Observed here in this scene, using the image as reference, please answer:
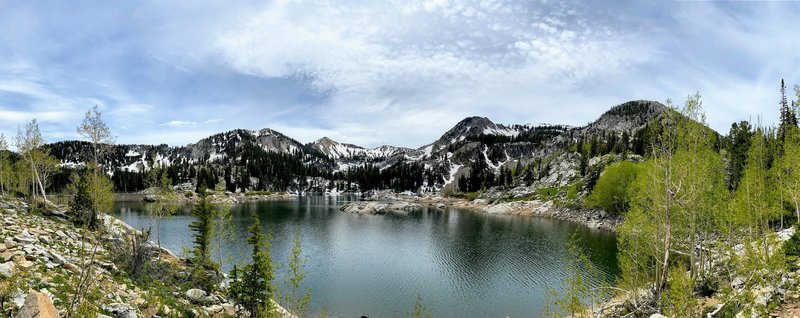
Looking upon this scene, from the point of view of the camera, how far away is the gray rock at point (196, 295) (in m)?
24.8

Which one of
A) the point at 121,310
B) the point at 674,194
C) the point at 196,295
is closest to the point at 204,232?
the point at 196,295

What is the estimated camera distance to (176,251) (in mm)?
50125

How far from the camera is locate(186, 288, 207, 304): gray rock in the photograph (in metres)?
24.8

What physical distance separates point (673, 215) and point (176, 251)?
52.6 meters

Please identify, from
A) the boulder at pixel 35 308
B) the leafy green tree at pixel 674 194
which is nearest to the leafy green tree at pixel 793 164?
the leafy green tree at pixel 674 194

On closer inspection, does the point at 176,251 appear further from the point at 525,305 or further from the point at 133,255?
the point at 525,305

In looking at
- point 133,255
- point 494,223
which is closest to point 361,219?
point 494,223

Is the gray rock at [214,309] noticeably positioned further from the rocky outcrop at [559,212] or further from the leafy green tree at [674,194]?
the rocky outcrop at [559,212]

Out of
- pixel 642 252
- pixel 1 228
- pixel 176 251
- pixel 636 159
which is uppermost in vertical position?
pixel 636 159

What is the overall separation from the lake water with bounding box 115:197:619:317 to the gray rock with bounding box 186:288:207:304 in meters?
9.78

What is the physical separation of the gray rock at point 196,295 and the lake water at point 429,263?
9781mm

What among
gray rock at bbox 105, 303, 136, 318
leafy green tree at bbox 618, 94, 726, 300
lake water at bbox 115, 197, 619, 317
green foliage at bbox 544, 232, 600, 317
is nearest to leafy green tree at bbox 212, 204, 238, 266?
lake water at bbox 115, 197, 619, 317

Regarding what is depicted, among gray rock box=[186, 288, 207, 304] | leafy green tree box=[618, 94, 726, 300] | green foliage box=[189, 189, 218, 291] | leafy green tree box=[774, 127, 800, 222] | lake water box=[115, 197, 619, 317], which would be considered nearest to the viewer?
leafy green tree box=[618, 94, 726, 300]

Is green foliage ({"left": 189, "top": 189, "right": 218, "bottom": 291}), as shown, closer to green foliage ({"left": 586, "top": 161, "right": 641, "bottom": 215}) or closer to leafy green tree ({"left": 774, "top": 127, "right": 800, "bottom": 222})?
leafy green tree ({"left": 774, "top": 127, "right": 800, "bottom": 222})
